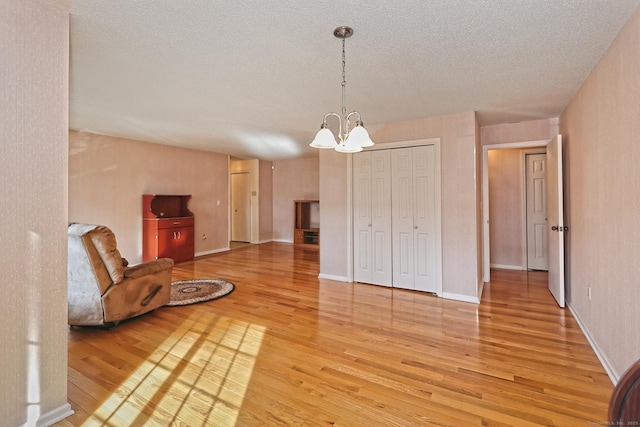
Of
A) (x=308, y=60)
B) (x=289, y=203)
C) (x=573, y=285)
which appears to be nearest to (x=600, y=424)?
(x=573, y=285)

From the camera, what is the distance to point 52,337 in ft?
5.73

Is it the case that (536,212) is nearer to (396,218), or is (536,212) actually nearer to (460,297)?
(460,297)

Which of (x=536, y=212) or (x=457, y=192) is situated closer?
(x=457, y=192)

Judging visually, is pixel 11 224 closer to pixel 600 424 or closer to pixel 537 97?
pixel 600 424

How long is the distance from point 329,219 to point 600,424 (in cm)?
371

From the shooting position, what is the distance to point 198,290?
4.20 metres

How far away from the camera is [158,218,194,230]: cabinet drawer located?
580 centimetres

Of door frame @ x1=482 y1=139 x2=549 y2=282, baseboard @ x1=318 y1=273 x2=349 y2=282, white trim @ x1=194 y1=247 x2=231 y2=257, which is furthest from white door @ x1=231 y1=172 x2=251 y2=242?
door frame @ x1=482 y1=139 x2=549 y2=282

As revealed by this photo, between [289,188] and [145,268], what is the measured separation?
590cm

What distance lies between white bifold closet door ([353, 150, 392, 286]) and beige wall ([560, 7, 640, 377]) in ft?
6.97

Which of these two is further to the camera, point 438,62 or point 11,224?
point 438,62

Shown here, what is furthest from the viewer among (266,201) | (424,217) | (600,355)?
(266,201)

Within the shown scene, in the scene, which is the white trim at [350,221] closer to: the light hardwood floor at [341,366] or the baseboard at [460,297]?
the light hardwood floor at [341,366]

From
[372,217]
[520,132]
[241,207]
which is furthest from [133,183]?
[520,132]
